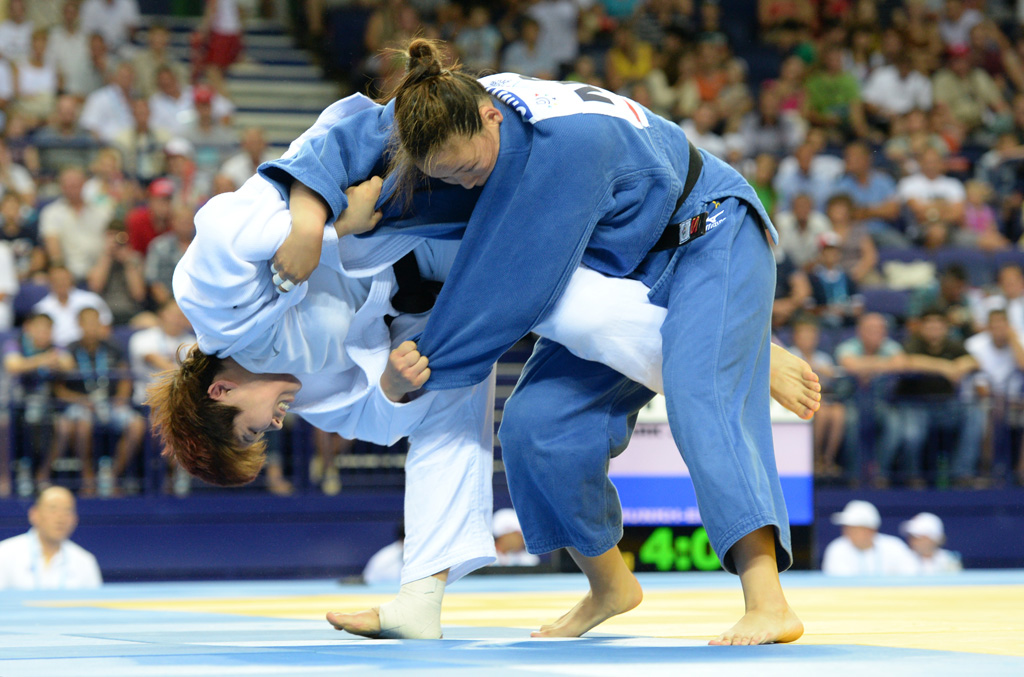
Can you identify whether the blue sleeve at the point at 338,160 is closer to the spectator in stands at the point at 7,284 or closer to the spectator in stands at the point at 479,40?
the spectator in stands at the point at 7,284

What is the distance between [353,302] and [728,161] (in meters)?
7.06

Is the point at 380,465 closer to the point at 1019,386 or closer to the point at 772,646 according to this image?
the point at 1019,386

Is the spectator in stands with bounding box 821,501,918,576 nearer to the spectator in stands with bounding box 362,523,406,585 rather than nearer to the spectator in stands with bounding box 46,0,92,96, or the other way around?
the spectator in stands with bounding box 362,523,406,585

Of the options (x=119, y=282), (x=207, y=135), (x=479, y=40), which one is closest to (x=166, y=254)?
(x=119, y=282)

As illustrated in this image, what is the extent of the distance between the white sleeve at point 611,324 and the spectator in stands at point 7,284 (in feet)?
19.0

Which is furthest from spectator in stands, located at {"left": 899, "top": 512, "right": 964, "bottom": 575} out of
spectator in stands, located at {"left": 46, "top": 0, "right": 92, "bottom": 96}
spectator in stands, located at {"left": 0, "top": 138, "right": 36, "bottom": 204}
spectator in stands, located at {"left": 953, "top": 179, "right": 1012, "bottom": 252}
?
spectator in stands, located at {"left": 46, "top": 0, "right": 92, "bottom": 96}

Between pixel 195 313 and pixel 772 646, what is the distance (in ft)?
3.90

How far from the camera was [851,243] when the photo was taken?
341 inches

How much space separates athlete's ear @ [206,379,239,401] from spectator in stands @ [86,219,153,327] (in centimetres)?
534

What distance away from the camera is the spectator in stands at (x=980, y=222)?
9.03 metres

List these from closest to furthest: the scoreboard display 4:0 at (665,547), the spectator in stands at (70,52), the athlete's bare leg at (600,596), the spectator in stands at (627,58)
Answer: the athlete's bare leg at (600,596) < the scoreboard display 4:0 at (665,547) < the spectator in stands at (70,52) < the spectator in stands at (627,58)

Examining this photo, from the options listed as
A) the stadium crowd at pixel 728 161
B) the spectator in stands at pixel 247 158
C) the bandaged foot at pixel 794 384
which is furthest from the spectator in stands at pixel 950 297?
the bandaged foot at pixel 794 384

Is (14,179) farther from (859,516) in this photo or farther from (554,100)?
(554,100)

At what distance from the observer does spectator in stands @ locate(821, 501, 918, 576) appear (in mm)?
6746
